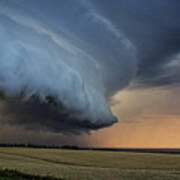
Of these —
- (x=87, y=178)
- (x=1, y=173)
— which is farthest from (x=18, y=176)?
(x=87, y=178)

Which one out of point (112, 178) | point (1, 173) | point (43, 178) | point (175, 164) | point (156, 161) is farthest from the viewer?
point (156, 161)

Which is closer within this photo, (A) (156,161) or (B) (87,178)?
(B) (87,178)

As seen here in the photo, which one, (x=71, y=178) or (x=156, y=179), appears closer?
(x=71, y=178)

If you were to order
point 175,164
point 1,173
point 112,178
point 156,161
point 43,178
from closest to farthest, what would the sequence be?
point 43,178, point 1,173, point 112,178, point 175,164, point 156,161

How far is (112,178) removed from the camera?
3042 cm

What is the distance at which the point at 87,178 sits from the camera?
29484 mm

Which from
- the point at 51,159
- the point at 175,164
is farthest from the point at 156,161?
the point at 51,159

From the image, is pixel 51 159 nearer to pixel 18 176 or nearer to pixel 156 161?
pixel 156 161

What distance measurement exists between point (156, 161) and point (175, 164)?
18.8 ft

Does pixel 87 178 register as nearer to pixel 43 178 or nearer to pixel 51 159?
pixel 43 178

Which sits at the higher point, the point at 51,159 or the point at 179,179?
the point at 51,159

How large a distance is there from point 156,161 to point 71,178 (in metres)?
31.9

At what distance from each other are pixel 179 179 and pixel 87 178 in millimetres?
10057

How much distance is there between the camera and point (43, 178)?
26125 mm
